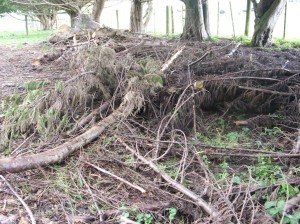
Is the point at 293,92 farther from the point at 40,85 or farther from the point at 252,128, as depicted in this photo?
the point at 40,85

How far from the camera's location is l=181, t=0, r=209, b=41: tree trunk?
10.5 metres

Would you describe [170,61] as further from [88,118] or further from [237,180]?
[237,180]

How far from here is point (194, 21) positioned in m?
10.7

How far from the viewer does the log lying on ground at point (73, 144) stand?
10.2ft

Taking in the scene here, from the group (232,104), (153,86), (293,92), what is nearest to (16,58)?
(153,86)

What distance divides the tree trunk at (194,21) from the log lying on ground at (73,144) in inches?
260

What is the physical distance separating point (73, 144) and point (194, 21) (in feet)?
26.4

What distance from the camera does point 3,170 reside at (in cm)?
302

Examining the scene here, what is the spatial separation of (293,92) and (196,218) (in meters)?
2.81

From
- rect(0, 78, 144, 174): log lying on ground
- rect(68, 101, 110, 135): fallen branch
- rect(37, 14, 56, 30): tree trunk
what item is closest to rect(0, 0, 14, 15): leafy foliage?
rect(37, 14, 56, 30): tree trunk

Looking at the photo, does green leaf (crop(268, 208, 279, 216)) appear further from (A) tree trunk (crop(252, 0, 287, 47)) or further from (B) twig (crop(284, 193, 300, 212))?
(A) tree trunk (crop(252, 0, 287, 47))

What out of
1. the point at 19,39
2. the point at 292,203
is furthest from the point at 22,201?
the point at 19,39

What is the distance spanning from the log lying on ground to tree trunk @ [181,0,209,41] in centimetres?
661

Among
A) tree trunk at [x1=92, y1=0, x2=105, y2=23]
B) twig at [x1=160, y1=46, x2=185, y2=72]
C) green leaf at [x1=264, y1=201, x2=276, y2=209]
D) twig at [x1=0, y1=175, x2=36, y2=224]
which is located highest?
tree trunk at [x1=92, y1=0, x2=105, y2=23]
